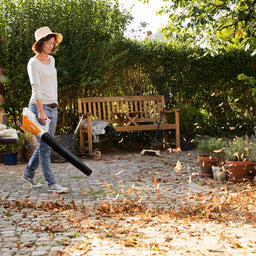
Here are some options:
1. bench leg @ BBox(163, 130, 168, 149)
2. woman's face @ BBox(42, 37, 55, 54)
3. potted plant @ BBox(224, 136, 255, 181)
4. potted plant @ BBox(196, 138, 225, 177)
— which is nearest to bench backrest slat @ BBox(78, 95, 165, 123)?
bench leg @ BBox(163, 130, 168, 149)

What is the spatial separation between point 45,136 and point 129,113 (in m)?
4.32

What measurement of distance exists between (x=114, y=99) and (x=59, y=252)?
6.19m

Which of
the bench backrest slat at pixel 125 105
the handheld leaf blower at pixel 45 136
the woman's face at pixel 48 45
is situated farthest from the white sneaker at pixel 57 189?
the bench backrest slat at pixel 125 105

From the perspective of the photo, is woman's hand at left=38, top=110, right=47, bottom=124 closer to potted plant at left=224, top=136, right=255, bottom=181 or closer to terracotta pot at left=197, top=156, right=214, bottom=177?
terracotta pot at left=197, top=156, right=214, bottom=177

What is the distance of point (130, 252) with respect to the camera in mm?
2887

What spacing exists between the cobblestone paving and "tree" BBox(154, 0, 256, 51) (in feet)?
9.38

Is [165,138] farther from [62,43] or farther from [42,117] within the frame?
[42,117]

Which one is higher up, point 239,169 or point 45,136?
point 45,136

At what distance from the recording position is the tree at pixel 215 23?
720 cm

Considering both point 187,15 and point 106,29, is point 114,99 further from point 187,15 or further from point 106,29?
point 187,15

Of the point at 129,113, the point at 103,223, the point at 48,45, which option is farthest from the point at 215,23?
the point at 103,223

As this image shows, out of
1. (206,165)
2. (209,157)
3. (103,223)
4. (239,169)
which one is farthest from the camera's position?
(206,165)

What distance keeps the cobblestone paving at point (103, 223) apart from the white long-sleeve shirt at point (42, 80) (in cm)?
123

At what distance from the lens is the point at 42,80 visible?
15.6ft
